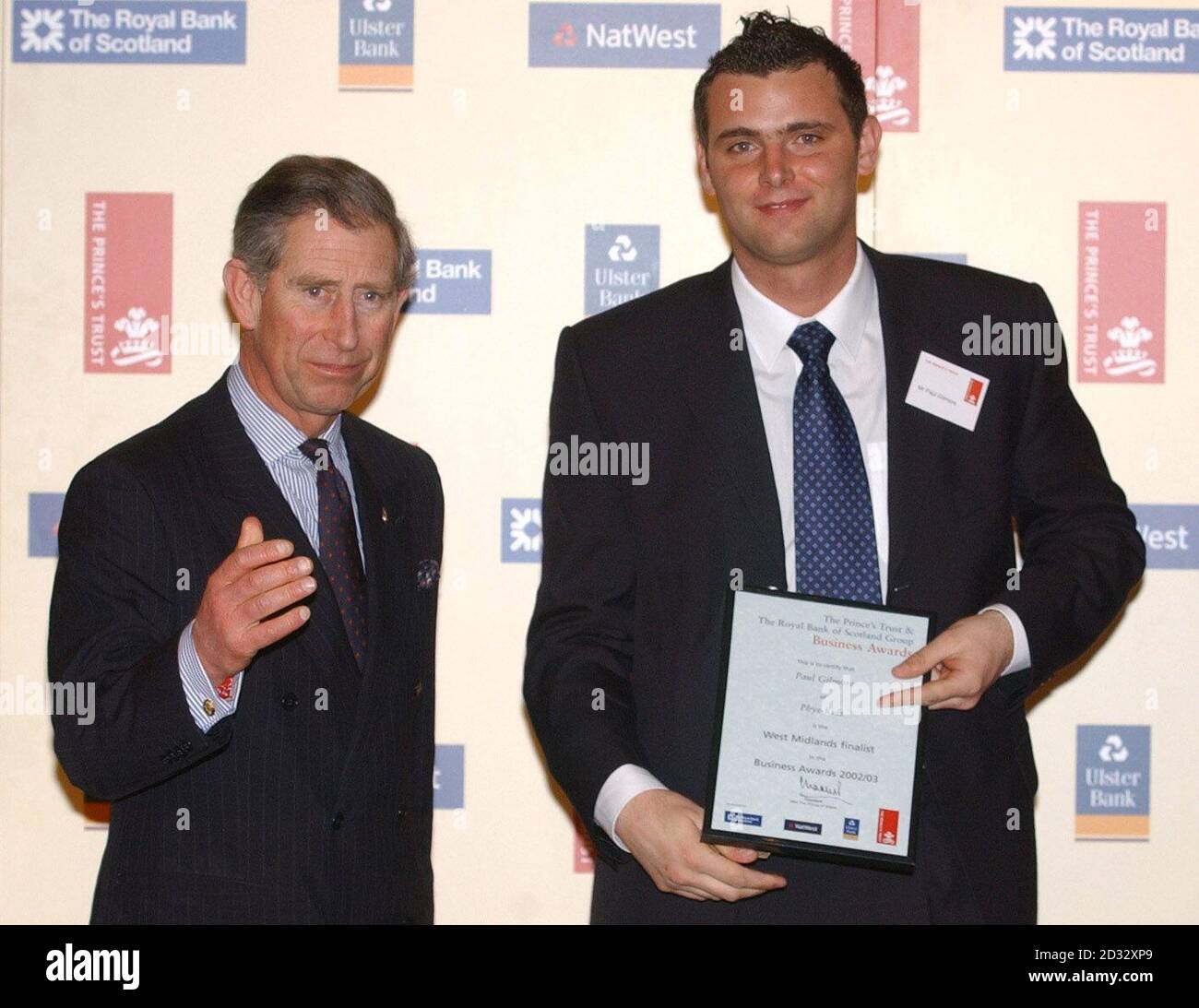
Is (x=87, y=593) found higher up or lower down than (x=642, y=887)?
higher up

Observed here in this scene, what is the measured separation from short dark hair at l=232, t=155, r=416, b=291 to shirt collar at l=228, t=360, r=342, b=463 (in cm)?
22

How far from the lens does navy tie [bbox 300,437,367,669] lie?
257 cm

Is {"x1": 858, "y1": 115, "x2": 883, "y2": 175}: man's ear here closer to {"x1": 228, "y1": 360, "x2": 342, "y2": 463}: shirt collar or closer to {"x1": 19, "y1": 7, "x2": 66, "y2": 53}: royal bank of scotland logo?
{"x1": 228, "y1": 360, "x2": 342, "y2": 463}: shirt collar

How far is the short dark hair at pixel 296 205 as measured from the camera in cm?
262

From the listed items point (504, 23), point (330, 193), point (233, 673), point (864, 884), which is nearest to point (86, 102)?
point (504, 23)

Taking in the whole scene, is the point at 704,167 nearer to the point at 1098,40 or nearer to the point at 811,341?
the point at 811,341

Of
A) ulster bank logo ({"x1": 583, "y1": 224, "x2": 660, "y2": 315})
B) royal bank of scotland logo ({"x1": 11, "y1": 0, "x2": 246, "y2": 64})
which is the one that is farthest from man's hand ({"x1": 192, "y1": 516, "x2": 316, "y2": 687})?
royal bank of scotland logo ({"x1": 11, "y1": 0, "x2": 246, "y2": 64})

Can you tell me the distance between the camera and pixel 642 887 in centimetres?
239

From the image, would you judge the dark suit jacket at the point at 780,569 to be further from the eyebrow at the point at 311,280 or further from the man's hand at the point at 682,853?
the eyebrow at the point at 311,280

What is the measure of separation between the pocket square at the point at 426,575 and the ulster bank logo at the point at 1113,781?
79.0 inches

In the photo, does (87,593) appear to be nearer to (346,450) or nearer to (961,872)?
(346,450)

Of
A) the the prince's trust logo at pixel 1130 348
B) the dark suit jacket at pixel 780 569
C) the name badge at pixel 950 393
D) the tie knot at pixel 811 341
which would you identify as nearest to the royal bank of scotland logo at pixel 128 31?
the dark suit jacket at pixel 780 569
